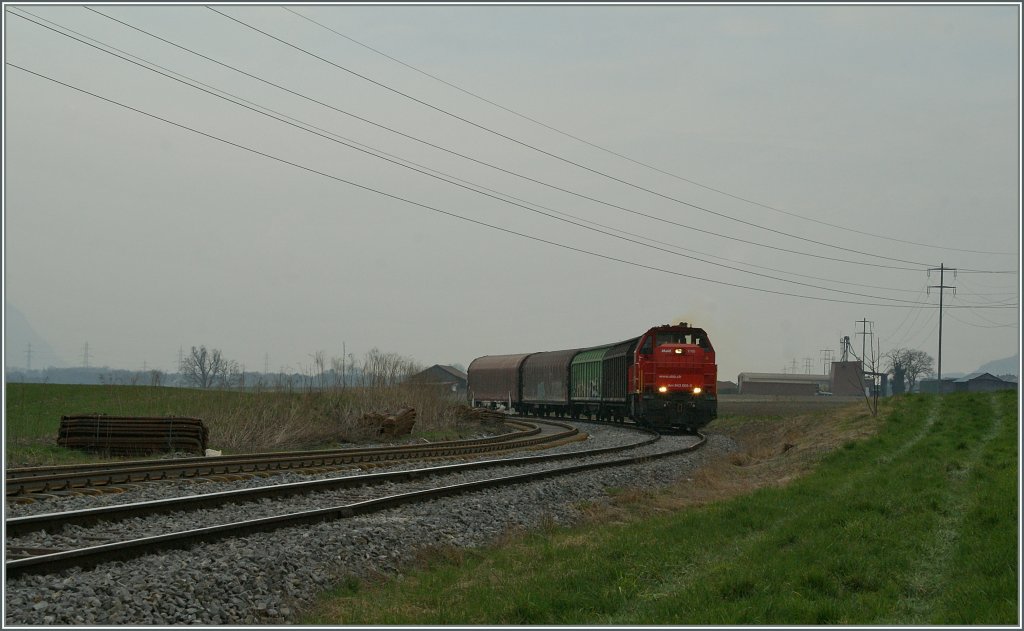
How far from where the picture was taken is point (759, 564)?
896cm

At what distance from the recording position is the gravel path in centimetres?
754

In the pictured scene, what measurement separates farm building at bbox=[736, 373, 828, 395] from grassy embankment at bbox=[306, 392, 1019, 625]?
140 meters

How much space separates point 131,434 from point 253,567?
47.3ft

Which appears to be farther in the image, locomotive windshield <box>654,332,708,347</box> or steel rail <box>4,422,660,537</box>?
locomotive windshield <box>654,332,708,347</box>

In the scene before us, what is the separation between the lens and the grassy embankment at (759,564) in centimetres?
751

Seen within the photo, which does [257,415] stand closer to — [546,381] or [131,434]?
[131,434]

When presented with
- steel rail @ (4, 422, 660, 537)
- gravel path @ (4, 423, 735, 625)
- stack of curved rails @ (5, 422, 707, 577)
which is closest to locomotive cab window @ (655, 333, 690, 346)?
steel rail @ (4, 422, 660, 537)

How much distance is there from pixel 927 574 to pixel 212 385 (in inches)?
1032

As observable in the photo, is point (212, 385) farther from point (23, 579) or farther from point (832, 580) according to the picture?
point (832, 580)

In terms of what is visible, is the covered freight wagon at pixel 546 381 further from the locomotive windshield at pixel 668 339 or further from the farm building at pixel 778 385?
the farm building at pixel 778 385

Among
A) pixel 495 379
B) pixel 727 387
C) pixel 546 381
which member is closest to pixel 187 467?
pixel 546 381

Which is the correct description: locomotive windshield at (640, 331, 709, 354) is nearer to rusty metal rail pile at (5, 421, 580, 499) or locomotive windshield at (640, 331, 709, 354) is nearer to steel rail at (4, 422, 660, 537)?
rusty metal rail pile at (5, 421, 580, 499)

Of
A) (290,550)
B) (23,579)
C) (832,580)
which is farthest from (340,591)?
(832,580)

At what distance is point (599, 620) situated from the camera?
24.8ft
